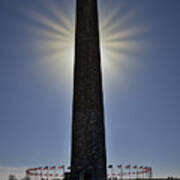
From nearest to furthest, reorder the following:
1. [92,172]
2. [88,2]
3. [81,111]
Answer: [92,172] → [81,111] → [88,2]

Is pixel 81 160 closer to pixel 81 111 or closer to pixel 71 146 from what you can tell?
pixel 71 146

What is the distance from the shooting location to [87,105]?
40.8 feet

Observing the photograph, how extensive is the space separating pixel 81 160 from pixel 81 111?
183 cm

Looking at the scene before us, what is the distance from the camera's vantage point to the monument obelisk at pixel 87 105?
11.8 m

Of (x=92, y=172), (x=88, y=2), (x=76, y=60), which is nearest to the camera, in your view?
(x=92, y=172)

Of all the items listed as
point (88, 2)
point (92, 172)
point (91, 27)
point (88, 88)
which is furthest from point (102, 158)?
point (88, 2)

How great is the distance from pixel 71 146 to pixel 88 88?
2315 mm

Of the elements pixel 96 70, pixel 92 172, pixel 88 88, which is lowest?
pixel 92 172

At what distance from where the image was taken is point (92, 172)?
38.0 ft

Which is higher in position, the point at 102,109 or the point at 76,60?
the point at 76,60

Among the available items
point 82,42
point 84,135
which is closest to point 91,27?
point 82,42

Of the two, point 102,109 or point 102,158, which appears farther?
point 102,109

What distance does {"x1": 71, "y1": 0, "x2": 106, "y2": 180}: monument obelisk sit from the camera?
463 inches

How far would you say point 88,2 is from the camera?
571 inches
